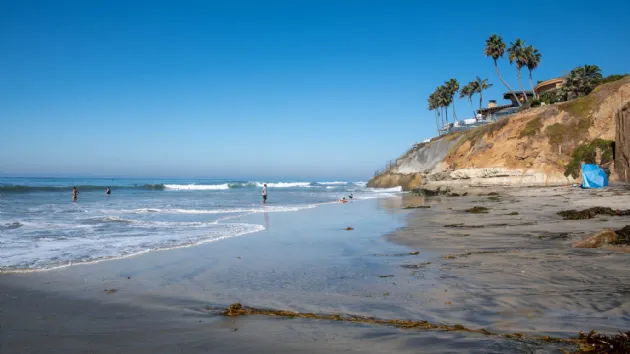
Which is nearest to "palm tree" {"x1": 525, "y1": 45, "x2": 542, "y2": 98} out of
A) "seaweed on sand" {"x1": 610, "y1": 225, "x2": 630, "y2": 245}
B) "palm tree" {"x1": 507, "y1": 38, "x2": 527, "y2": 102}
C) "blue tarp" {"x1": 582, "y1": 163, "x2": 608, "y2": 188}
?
"palm tree" {"x1": 507, "y1": 38, "x2": 527, "y2": 102}

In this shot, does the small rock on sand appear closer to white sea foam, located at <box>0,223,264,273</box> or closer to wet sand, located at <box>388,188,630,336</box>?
Result: wet sand, located at <box>388,188,630,336</box>

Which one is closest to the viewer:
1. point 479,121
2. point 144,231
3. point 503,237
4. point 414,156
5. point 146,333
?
point 146,333

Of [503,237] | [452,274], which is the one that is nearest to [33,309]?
[452,274]

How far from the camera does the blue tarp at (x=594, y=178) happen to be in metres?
25.5

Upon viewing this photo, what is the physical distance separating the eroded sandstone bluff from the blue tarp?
16.1 feet

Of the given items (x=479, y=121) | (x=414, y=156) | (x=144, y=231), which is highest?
(x=479, y=121)

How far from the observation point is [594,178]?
1016 inches

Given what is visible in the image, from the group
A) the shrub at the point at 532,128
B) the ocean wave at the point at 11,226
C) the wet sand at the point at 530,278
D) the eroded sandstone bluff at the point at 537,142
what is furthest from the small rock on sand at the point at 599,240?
the shrub at the point at 532,128

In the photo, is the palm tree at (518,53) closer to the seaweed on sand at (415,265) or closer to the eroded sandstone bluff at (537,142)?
the eroded sandstone bluff at (537,142)

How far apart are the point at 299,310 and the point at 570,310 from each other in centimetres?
327

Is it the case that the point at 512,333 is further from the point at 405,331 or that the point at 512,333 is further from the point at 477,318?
the point at 405,331

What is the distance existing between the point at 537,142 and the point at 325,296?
116 ft

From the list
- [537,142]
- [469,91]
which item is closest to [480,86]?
[469,91]

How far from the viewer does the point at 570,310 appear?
454 cm
